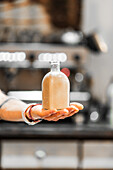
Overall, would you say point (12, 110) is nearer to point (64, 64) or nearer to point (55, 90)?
point (55, 90)

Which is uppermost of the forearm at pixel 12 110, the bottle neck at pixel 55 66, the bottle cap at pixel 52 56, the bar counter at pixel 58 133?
the bottle cap at pixel 52 56

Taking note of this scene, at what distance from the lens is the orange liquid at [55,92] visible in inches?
33.6

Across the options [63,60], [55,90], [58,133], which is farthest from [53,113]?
[63,60]

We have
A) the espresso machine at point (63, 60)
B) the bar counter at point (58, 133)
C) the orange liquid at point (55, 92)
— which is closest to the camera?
the orange liquid at point (55, 92)

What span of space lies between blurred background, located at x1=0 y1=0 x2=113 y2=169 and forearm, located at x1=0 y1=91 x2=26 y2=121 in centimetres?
111

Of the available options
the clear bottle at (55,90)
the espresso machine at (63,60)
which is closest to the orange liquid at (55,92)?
the clear bottle at (55,90)

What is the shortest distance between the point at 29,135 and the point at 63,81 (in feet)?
3.91

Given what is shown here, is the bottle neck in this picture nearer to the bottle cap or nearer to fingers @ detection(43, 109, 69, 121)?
fingers @ detection(43, 109, 69, 121)

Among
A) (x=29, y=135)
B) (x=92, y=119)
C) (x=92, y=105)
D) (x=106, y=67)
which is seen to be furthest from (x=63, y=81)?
(x=106, y=67)

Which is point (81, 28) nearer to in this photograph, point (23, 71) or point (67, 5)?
point (67, 5)

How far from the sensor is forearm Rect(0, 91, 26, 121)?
34.4 inches

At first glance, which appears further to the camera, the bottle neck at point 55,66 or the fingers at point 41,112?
the bottle neck at point 55,66

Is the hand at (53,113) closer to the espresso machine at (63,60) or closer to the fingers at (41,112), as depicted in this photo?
the fingers at (41,112)

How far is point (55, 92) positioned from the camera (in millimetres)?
859
